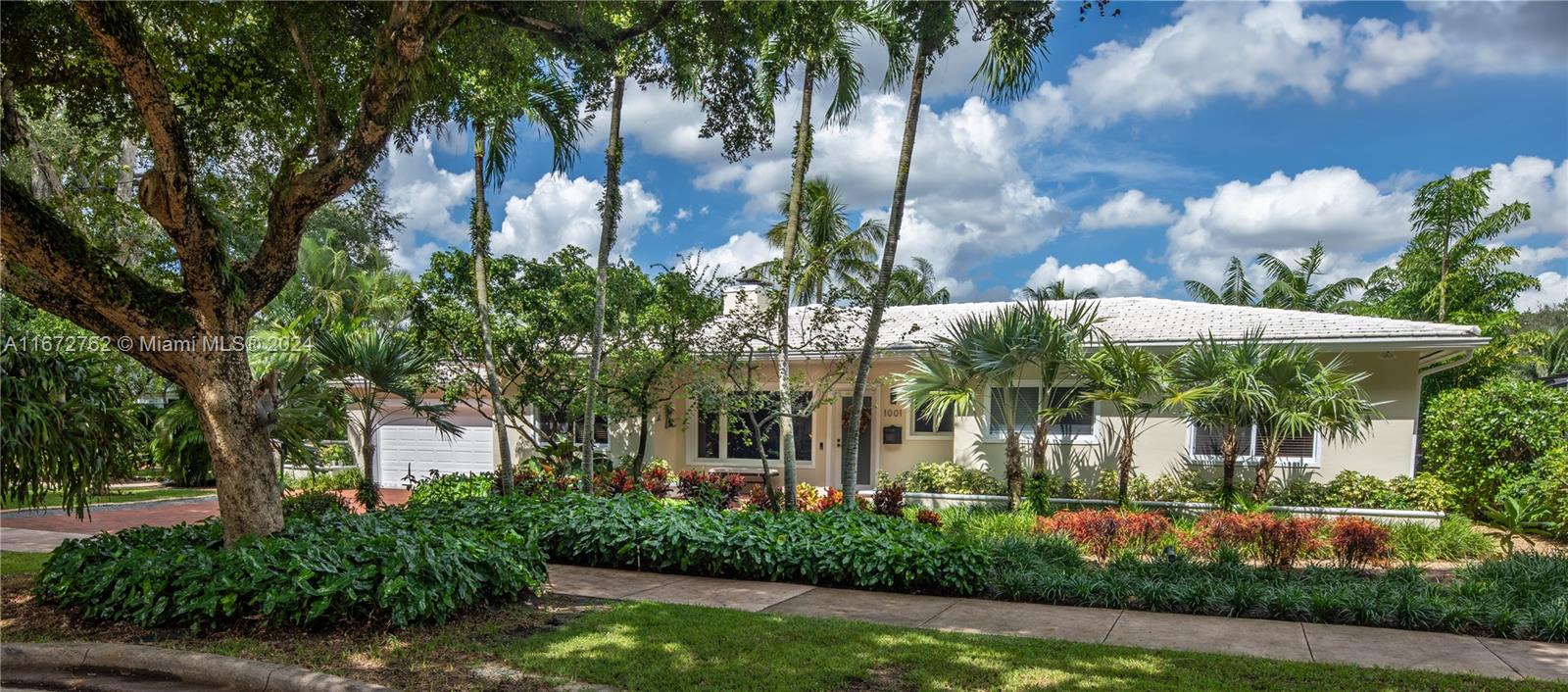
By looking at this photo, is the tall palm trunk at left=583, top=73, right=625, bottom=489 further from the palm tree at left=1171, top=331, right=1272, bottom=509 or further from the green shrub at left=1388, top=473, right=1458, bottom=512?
the green shrub at left=1388, top=473, right=1458, bottom=512

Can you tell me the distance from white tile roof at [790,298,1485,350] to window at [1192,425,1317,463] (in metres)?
1.45

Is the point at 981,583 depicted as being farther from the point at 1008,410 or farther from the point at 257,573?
the point at 257,573

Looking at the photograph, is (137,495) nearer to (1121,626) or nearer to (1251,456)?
(1121,626)

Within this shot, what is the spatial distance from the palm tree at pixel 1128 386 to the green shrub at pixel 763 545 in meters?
4.23

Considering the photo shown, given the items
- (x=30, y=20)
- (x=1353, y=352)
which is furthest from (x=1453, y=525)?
(x=30, y=20)

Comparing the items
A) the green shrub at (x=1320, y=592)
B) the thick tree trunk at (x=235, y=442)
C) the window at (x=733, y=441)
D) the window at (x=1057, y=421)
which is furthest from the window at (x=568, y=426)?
the green shrub at (x=1320, y=592)

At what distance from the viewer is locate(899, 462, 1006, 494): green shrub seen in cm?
1332

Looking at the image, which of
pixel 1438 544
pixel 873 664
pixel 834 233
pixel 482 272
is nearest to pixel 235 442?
pixel 873 664

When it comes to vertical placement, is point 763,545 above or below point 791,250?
below

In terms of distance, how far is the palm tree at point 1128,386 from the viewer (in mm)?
11578

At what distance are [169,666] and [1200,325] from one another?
44.7ft

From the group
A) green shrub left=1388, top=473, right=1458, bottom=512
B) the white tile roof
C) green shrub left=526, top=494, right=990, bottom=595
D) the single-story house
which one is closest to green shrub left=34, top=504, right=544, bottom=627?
green shrub left=526, top=494, right=990, bottom=595

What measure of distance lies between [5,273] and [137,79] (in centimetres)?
160

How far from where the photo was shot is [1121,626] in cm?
662
